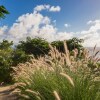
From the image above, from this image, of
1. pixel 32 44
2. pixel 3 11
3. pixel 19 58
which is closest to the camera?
pixel 3 11

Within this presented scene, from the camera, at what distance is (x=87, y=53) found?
4.79 metres

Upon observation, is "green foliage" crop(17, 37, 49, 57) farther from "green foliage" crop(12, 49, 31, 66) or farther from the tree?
the tree

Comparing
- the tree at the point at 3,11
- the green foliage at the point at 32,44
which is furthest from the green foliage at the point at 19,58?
the green foliage at the point at 32,44

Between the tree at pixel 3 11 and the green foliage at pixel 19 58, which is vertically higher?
the tree at pixel 3 11

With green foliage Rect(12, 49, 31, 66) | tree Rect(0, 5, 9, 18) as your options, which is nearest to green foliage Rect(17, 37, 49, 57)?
green foliage Rect(12, 49, 31, 66)

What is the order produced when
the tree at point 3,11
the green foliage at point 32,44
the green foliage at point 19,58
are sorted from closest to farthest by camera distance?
1. the tree at point 3,11
2. the green foliage at point 19,58
3. the green foliage at point 32,44

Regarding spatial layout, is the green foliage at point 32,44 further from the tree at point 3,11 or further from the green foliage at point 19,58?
the tree at point 3,11

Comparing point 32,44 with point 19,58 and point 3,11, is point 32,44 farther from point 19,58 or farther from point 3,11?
point 3,11

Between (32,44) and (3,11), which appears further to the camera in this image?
(32,44)

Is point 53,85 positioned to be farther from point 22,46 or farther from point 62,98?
point 22,46

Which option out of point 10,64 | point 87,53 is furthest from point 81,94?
point 10,64

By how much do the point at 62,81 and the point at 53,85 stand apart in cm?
34

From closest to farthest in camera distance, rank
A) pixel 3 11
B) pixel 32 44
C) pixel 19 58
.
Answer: pixel 3 11
pixel 19 58
pixel 32 44

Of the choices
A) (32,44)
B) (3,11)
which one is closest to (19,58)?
(3,11)
